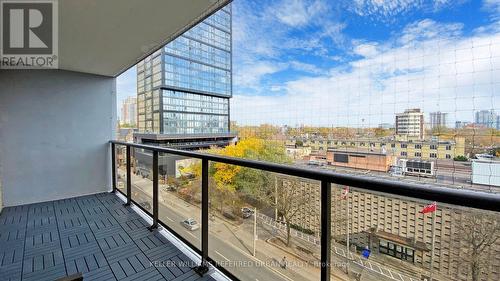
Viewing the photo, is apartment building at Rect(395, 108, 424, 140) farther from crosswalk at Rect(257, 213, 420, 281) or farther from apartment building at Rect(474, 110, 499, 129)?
crosswalk at Rect(257, 213, 420, 281)

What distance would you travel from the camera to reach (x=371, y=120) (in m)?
2.58

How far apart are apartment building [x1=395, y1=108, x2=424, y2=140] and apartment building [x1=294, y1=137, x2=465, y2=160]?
64mm

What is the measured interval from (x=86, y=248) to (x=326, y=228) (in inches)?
104

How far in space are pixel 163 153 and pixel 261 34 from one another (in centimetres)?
434

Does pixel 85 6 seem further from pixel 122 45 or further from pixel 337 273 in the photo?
pixel 337 273

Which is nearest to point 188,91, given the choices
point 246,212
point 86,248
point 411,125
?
point 86,248

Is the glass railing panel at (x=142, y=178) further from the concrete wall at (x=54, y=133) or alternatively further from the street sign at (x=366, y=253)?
the street sign at (x=366, y=253)

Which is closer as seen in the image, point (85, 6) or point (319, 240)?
point (319, 240)

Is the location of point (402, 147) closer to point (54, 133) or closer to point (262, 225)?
point (262, 225)

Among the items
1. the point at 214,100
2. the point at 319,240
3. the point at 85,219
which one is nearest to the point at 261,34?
the point at 214,100

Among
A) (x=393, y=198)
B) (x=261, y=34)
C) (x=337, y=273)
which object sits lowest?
(x=337, y=273)

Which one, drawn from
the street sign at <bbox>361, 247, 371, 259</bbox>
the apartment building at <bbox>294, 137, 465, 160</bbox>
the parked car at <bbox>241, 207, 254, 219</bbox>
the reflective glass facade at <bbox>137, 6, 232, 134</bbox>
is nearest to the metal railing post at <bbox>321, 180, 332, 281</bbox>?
the street sign at <bbox>361, 247, 371, 259</bbox>

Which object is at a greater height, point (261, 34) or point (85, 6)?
point (261, 34)

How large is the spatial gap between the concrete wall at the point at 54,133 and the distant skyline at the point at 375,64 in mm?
672
